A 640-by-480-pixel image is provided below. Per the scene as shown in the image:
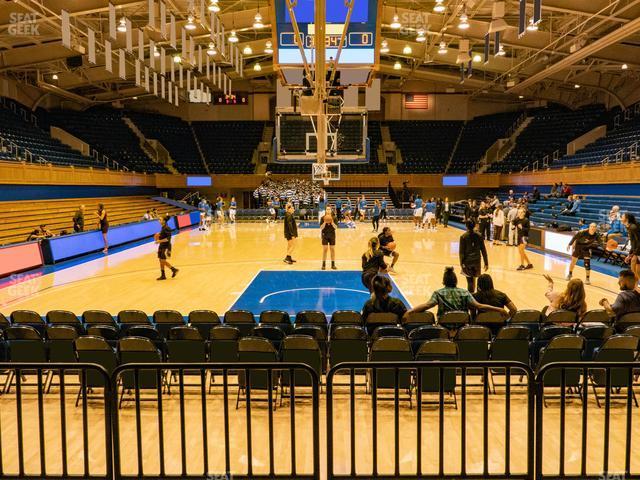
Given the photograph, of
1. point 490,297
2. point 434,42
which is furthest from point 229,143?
point 490,297

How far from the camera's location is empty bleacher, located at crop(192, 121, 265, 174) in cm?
3903

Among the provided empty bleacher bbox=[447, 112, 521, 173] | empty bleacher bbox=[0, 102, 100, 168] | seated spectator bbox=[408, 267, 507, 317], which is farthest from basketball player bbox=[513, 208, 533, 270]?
empty bleacher bbox=[447, 112, 521, 173]

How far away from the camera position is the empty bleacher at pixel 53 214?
18891 mm

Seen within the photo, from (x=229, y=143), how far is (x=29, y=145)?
1825 centimetres

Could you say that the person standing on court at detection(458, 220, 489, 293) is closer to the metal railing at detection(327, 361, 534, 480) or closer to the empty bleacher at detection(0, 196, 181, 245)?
the metal railing at detection(327, 361, 534, 480)

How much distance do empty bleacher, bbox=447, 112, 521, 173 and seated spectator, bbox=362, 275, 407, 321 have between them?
33.5m

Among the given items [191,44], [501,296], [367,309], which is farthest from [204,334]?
[191,44]

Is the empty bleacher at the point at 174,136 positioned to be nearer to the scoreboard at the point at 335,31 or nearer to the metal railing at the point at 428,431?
the scoreboard at the point at 335,31

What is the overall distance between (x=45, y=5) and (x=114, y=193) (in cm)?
1450

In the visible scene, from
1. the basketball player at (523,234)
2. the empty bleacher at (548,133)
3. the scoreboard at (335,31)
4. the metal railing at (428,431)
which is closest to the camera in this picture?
the metal railing at (428,431)

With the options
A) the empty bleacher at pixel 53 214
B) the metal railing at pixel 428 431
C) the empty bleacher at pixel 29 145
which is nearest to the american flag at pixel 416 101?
the empty bleacher at pixel 53 214

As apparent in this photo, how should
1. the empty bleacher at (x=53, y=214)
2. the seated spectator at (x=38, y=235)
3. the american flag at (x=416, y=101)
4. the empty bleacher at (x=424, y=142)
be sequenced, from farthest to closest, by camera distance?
the american flag at (x=416, y=101)
the empty bleacher at (x=424, y=142)
the empty bleacher at (x=53, y=214)
the seated spectator at (x=38, y=235)

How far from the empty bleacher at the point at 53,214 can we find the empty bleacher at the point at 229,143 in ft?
29.8

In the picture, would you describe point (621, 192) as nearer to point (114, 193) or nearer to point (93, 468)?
point (93, 468)
